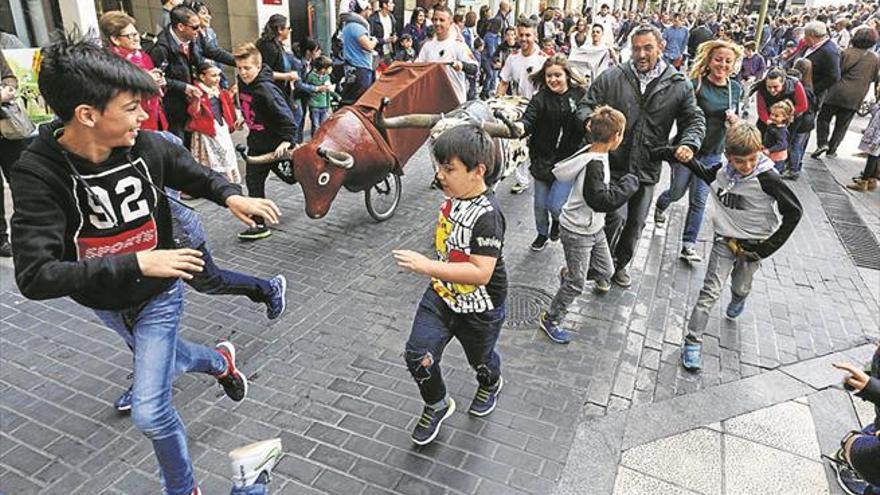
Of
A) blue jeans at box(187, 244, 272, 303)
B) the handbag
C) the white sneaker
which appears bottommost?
blue jeans at box(187, 244, 272, 303)

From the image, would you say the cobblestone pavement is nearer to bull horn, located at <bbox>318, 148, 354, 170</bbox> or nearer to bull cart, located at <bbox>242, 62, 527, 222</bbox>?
bull cart, located at <bbox>242, 62, 527, 222</bbox>

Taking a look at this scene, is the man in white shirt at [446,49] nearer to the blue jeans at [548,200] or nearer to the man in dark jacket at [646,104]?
the blue jeans at [548,200]

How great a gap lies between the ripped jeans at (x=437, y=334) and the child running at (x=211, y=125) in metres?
3.81

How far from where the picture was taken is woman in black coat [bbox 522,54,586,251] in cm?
534

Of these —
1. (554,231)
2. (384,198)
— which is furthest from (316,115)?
(554,231)

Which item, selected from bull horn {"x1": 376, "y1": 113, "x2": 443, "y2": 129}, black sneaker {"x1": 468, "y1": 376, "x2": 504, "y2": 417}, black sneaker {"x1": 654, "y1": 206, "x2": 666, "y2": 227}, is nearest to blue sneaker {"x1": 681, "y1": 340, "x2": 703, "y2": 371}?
black sneaker {"x1": 468, "y1": 376, "x2": 504, "y2": 417}

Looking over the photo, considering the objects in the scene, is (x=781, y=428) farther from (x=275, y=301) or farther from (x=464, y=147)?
(x=275, y=301)

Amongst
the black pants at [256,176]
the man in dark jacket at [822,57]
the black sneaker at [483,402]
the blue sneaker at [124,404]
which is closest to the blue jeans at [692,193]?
the black sneaker at [483,402]

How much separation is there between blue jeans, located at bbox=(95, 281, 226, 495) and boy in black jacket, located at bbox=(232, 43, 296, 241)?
2.81 meters

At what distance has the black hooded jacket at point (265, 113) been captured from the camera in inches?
223

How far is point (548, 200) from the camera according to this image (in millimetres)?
5766

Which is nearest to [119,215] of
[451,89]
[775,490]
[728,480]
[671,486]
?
[671,486]

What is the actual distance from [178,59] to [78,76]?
15.0 feet

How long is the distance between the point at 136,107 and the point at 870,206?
9.24m
